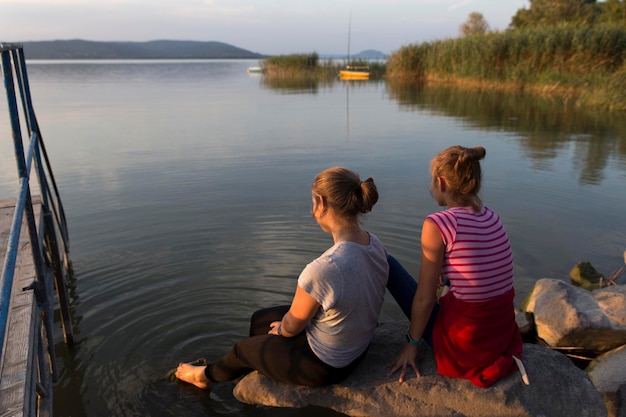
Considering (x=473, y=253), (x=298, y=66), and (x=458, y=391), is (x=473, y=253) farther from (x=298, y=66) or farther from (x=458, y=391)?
(x=298, y=66)

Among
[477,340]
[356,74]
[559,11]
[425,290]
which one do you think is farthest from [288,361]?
[559,11]

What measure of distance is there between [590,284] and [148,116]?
13862mm

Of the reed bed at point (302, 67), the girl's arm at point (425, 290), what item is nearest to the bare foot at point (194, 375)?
the girl's arm at point (425, 290)

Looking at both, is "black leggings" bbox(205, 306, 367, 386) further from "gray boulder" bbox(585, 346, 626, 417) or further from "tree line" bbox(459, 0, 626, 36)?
"tree line" bbox(459, 0, 626, 36)

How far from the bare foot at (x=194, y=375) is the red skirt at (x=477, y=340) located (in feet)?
4.84

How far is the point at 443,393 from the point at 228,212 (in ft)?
16.1

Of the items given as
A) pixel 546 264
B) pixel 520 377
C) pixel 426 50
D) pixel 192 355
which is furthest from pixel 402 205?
pixel 426 50

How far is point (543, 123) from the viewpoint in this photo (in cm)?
1469

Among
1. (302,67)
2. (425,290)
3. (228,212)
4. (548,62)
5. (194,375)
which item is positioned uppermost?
(302,67)

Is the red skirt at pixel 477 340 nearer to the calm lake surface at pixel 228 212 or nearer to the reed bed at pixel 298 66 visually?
the calm lake surface at pixel 228 212

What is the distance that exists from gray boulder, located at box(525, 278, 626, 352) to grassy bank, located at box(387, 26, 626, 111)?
15158 mm

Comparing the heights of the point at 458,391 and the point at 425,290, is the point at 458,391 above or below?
below

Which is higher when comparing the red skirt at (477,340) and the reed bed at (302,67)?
the reed bed at (302,67)

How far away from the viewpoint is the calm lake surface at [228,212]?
412cm
